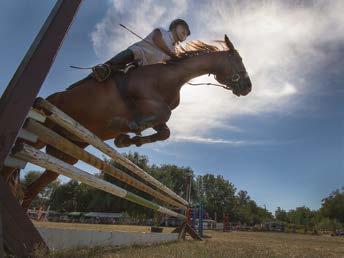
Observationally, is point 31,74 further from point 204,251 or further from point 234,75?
point 204,251

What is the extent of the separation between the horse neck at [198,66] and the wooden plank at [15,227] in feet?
7.19

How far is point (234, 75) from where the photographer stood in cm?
427

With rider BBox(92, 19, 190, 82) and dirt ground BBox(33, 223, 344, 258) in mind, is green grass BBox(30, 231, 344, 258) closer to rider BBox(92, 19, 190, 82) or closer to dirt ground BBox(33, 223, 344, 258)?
dirt ground BBox(33, 223, 344, 258)

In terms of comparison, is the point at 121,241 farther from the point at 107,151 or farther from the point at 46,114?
the point at 46,114

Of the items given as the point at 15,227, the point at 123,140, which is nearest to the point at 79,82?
the point at 123,140

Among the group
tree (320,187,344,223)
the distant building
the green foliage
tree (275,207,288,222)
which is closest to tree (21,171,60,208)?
the green foliage

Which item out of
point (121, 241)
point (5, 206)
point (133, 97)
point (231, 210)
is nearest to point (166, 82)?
point (133, 97)

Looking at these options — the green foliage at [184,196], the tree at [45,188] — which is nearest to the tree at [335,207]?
the green foliage at [184,196]

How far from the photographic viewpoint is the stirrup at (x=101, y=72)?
11.7 ft

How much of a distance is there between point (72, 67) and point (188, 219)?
659 centimetres

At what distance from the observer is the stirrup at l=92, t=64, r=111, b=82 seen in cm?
357

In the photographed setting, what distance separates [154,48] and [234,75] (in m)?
0.94

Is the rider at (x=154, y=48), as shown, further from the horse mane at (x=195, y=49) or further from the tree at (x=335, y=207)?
the tree at (x=335, y=207)

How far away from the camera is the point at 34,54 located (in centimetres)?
256
